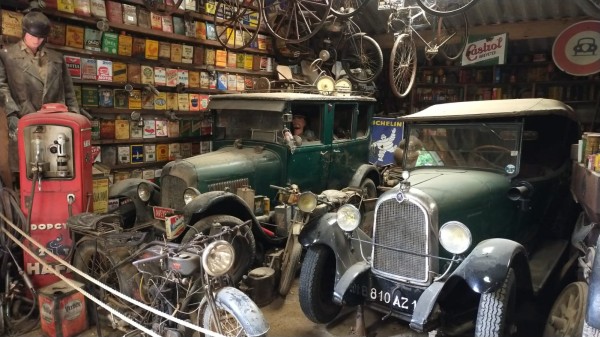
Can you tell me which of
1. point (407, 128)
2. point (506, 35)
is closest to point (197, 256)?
point (407, 128)

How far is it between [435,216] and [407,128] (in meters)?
1.41

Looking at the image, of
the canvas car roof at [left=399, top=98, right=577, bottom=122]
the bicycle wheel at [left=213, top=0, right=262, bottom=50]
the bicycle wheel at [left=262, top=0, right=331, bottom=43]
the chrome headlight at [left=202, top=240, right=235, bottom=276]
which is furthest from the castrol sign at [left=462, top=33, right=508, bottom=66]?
the chrome headlight at [left=202, top=240, right=235, bottom=276]

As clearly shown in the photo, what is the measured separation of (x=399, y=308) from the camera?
2.87 metres

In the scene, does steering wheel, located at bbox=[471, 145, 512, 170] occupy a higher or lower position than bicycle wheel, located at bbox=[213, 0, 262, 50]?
lower

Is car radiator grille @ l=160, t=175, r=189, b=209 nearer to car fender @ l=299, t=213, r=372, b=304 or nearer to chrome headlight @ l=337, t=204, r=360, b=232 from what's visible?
car fender @ l=299, t=213, r=372, b=304

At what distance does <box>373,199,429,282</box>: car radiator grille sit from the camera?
9.12ft

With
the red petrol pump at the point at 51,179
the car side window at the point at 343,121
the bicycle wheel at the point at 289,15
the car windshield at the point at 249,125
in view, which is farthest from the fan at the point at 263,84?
the red petrol pump at the point at 51,179

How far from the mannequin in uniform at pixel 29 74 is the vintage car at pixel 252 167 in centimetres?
112

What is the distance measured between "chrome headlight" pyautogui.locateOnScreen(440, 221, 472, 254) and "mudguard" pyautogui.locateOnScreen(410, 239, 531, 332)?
0.07 meters

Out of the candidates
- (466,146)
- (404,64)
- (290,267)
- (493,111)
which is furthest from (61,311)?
(404,64)

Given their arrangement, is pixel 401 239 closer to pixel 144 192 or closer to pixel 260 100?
pixel 260 100

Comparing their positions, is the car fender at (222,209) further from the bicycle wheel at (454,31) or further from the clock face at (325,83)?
the bicycle wheel at (454,31)

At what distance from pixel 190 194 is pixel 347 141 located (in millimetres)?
2434

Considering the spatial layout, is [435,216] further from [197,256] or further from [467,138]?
[197,256]
